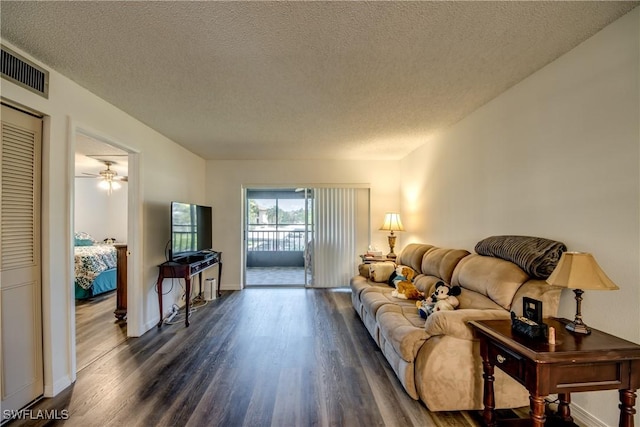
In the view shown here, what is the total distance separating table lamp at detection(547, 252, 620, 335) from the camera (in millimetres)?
1424

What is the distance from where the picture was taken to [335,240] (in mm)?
5461

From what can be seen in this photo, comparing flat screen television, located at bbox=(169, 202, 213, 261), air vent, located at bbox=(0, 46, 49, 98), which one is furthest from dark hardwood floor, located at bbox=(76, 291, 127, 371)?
air vent, located at bbox=(0, 46, 49, 98)

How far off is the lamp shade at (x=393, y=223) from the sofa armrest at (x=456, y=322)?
284cm

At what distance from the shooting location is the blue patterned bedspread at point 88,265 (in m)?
4.60

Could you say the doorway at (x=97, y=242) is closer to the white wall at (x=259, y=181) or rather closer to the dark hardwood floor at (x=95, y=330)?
the dark hardwood floor at (x=95, y=330)

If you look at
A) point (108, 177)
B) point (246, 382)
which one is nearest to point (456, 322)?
point (246, 382)

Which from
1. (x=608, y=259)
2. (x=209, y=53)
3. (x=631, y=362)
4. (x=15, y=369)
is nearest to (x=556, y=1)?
(x=608, y=259)

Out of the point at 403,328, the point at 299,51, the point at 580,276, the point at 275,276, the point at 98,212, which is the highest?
the point at 299,51

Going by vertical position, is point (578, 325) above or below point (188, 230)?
below

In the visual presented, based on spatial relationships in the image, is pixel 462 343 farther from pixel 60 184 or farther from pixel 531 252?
pixel 60 184

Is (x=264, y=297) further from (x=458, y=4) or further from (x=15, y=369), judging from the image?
(x=458, y=4)

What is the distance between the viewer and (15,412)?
1.92 m

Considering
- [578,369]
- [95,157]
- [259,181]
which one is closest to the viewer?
[578,369]

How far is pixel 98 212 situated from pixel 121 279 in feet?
14.7
